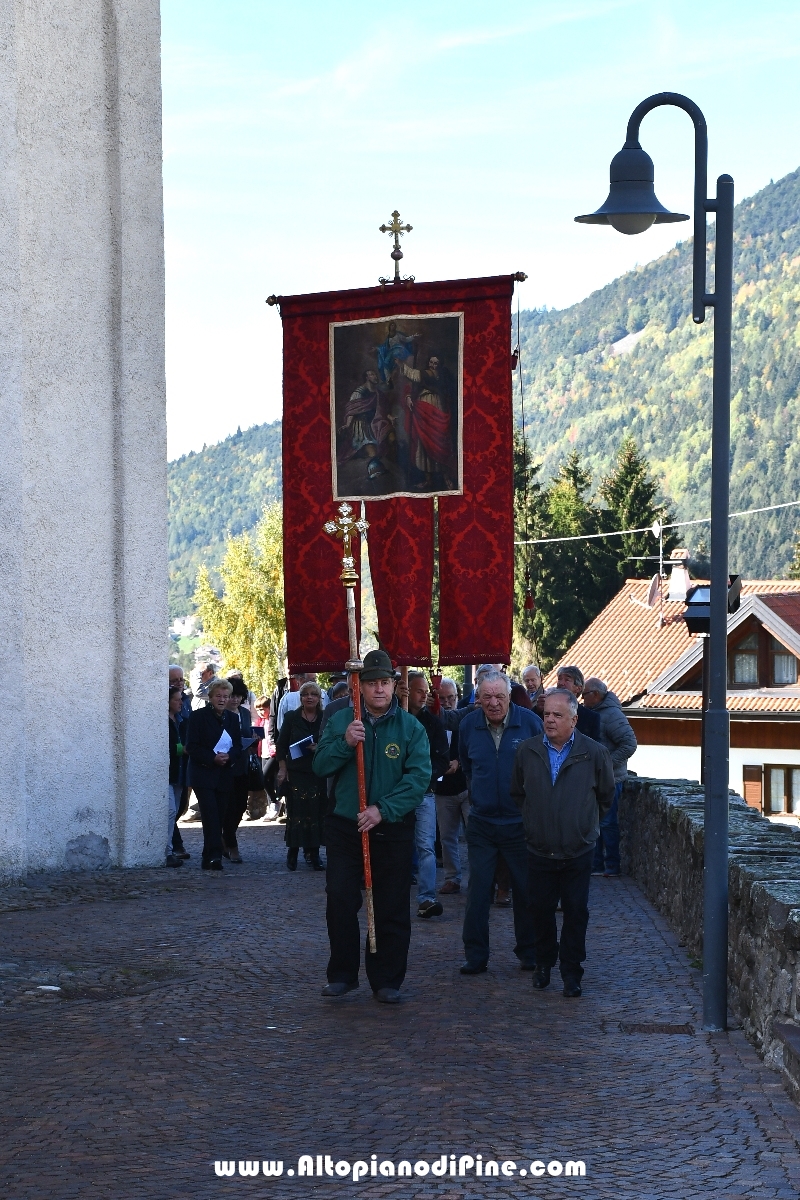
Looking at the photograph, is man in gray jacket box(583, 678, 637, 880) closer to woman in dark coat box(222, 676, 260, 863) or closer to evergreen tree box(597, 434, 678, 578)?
woman in dark coat box(222, 676, 260, 863)

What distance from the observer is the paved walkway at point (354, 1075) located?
20.9 feet

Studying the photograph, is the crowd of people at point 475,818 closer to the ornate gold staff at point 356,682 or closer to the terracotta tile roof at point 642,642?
the ornate gold staff at point 356,682

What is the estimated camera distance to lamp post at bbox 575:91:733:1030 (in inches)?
357

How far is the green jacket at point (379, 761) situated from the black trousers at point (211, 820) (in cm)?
677

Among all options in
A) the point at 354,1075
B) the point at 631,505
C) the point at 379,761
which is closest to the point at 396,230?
the point at 379,761

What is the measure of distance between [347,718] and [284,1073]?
270 centimetres

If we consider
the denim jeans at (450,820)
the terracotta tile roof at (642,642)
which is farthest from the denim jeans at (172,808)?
the terracotta tile roof at (642,642)

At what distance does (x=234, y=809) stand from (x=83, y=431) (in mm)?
4216

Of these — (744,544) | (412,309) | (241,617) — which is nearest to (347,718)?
(412,309)

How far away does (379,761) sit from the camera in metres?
10.2

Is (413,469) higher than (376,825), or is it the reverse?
(413,469)

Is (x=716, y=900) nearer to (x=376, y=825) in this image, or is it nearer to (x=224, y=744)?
(x=376, y=825)

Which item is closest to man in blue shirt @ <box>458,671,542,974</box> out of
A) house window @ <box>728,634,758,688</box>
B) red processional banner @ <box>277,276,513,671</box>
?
red processional banner @ <box>277,276,513,671</box>

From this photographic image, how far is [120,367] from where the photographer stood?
1689 centimetres
